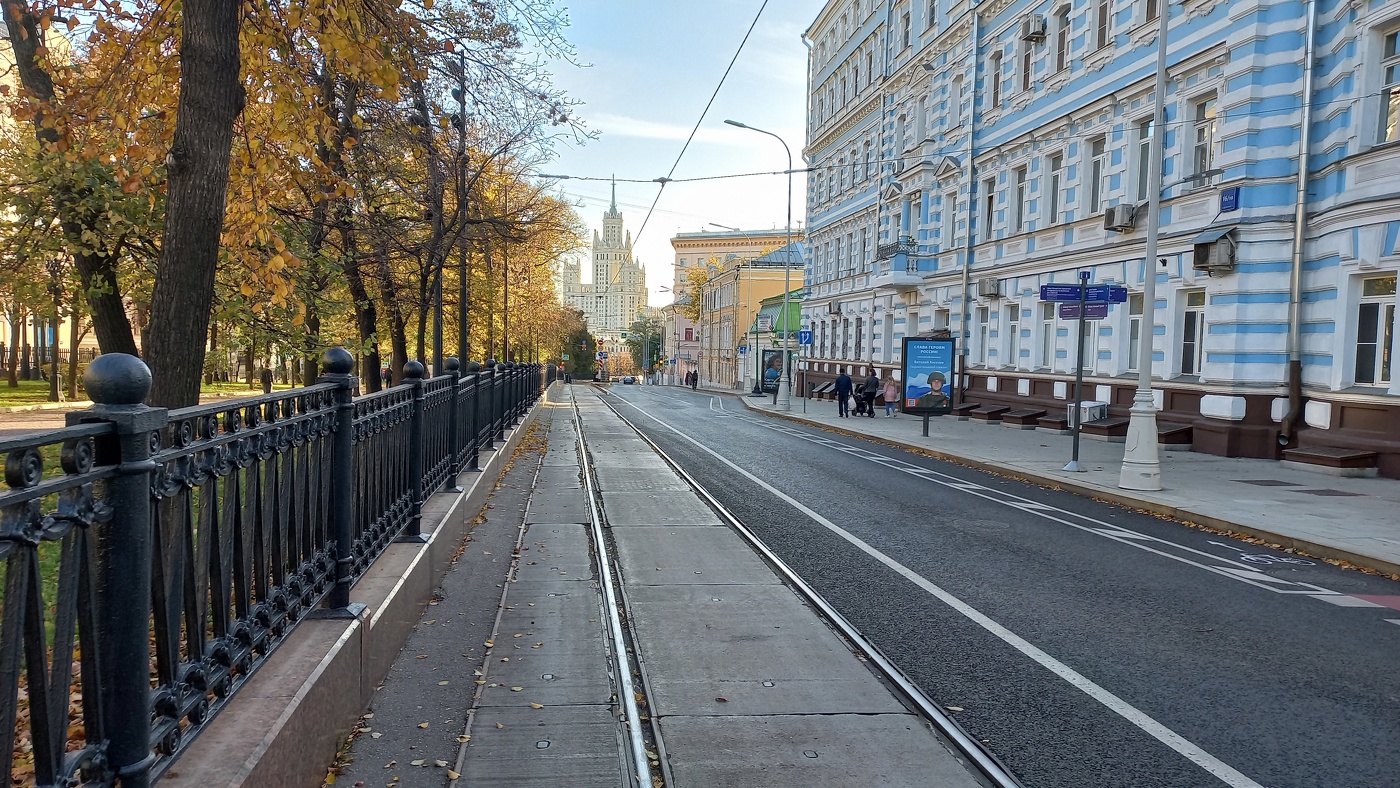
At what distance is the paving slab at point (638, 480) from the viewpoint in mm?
13075

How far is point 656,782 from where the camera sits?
3.88 m

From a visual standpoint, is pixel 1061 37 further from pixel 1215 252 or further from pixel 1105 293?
pixel 1105 293

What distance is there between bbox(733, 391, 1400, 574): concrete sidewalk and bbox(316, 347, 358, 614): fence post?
9.20m

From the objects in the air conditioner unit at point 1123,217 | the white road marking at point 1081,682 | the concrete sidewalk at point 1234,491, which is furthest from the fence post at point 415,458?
the air conditioner unit at point 1123,217

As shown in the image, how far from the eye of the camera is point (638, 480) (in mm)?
14086

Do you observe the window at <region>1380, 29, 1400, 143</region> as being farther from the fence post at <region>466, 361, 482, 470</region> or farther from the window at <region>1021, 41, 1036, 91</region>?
the fence post at <region>466, 361, 482, 470</region>

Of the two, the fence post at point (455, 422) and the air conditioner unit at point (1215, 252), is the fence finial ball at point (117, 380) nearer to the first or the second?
the fence post at point (455, 422)

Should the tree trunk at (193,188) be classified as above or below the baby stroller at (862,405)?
above

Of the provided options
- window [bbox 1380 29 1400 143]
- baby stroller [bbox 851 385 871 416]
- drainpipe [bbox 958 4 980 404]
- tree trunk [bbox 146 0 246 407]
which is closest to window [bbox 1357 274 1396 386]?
window [bbox 1380 29 1400 143]

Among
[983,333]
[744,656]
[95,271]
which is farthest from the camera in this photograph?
[983,333]

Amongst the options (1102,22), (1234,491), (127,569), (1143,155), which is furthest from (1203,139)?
(127,569)

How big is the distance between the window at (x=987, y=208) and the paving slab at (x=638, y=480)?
17242mm

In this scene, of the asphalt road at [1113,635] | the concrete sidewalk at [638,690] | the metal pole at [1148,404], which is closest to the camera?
the concrete sidewalk at [638,690]

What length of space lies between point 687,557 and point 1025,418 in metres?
18.2
